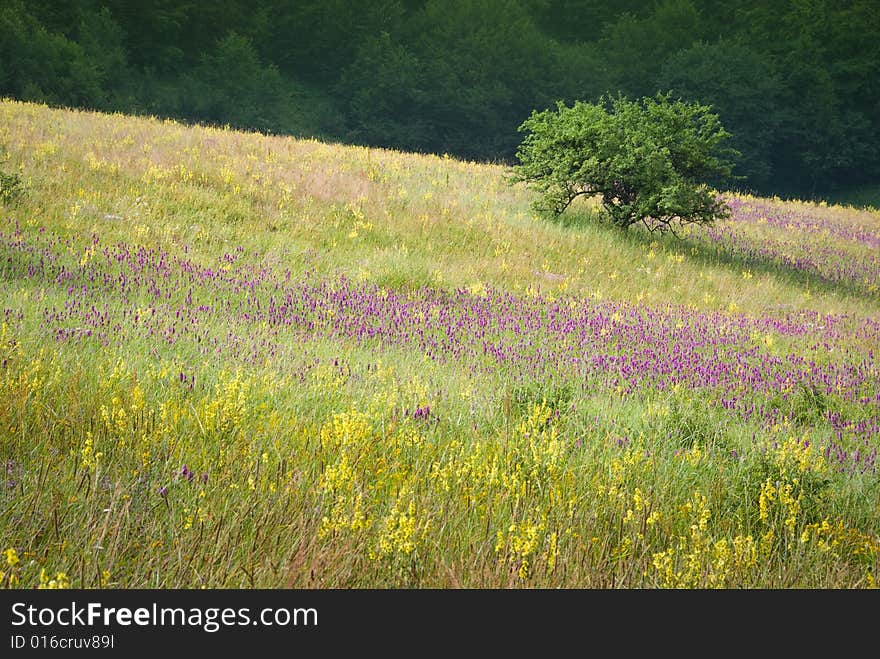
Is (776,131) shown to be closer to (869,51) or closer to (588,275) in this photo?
(869,51)

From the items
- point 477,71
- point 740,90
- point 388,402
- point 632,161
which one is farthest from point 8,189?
point 740,90

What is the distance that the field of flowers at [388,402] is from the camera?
2.73 m

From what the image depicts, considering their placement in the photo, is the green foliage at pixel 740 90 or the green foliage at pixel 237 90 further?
the green foliage at pixel 740 90

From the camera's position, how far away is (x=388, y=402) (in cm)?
449

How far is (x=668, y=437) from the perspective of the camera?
16.4 feet

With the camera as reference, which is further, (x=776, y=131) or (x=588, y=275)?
(x=776, y=131)

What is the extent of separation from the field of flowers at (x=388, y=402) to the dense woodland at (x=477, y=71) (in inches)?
1446

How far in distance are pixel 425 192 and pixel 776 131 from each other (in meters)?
47.5

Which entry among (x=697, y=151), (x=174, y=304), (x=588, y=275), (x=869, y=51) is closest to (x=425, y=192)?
(x=588, y=275)

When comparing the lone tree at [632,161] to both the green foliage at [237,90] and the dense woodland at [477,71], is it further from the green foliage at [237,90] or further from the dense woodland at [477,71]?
the dense woodland at [477,71]

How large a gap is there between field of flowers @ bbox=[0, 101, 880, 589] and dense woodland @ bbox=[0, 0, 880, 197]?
3673cm

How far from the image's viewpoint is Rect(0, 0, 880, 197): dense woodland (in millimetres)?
46781

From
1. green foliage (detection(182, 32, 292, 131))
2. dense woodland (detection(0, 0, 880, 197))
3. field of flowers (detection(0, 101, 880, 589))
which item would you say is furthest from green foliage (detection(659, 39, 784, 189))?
field of flowers (detection(0, 101, 880, 589))

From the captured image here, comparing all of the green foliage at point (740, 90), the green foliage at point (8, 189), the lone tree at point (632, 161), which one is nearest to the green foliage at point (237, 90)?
the green foliage at point (740, 90)
